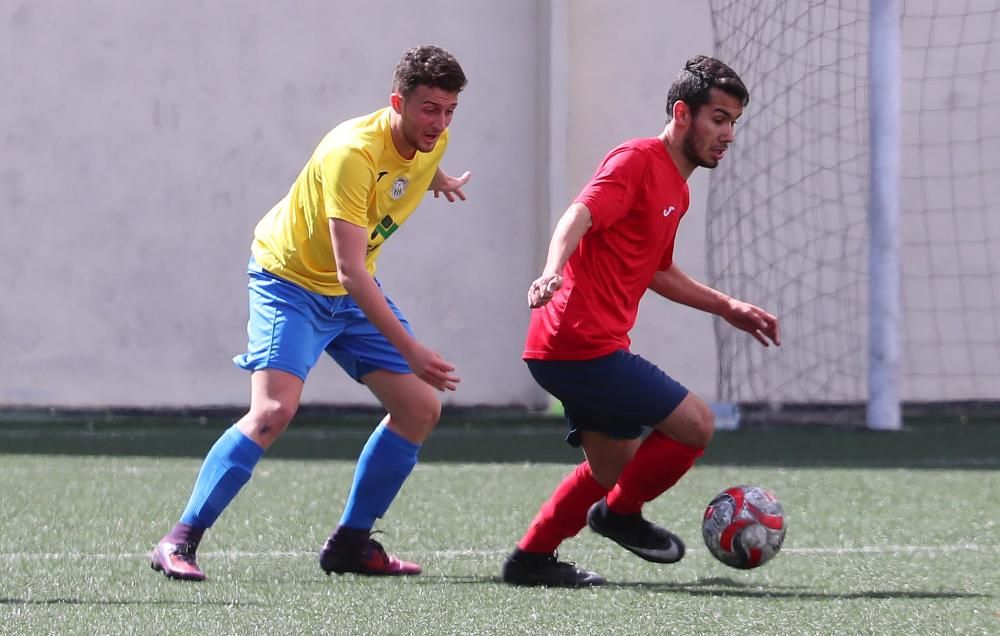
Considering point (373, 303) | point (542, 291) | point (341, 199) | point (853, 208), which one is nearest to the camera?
point (542, 291)

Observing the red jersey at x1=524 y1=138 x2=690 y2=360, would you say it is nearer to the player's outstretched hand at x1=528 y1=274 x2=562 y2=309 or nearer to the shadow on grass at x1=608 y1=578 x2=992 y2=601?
the player's outstretched hand at x1=528 y1=274 x2=562 y2=309

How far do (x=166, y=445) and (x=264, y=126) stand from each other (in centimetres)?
233

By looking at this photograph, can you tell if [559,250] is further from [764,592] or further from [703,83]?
[764,592]

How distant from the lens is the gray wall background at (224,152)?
994cm

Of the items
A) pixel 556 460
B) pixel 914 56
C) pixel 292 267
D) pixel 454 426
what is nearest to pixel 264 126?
pixel 454 426

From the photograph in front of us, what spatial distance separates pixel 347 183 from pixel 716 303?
3.79ft

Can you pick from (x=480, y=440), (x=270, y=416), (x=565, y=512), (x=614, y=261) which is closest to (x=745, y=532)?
(x=565, y=512)

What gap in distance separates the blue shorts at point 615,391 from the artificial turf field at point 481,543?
448mm

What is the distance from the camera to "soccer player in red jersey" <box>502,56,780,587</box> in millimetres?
4484

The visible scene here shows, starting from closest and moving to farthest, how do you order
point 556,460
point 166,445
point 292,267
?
point 292,267, point 556,460, point 166,445

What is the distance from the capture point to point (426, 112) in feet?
14.7

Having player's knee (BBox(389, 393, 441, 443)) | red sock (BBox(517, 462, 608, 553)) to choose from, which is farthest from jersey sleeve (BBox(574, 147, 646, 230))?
player's knee (BBox(389, 393, 441, 443))

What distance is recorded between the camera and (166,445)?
854 cm

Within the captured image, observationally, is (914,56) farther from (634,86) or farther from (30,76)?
(30,76)
